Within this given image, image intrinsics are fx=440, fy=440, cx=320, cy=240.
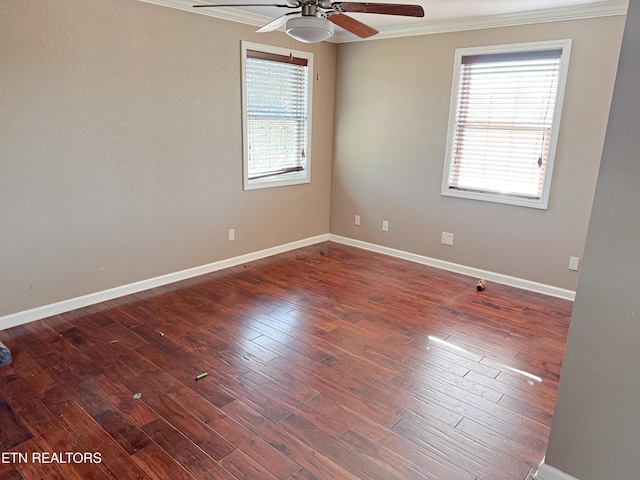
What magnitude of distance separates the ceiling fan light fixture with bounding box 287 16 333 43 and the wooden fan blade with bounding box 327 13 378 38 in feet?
0.67

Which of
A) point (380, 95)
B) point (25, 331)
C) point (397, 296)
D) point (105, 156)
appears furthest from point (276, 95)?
point (25, 331)

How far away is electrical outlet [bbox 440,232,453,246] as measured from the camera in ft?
15.0

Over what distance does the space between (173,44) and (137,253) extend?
69.9 inches

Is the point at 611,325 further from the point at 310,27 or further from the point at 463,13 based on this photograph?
the point at 463,13

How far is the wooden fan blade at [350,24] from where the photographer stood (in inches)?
100

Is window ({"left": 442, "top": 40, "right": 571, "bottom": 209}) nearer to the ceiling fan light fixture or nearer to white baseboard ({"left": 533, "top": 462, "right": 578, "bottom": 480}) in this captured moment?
the ceiling fan light fixture

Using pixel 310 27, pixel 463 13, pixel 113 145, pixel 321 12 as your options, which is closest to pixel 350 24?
pixel 321 12

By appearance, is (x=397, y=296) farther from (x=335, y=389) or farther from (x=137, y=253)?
(x=137, y=253)

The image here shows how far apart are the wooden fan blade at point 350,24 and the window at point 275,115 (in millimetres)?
1682

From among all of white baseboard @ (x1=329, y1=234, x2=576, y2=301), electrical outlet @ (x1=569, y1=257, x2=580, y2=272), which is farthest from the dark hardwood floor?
electrical outlet @ (x1=569, y1=257, x2=580, y2=272)

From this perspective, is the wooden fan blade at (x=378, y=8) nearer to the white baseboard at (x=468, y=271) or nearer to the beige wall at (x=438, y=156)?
the beige wall at (x=438, y=156)

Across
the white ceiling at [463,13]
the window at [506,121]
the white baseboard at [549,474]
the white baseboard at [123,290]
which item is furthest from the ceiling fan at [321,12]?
the white baseboard at [123,290]

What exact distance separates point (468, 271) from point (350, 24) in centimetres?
277

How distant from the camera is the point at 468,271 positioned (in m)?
4.49
